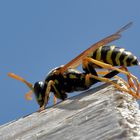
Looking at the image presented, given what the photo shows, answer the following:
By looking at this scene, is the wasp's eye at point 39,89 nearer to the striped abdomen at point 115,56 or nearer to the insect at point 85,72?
the insect at point 85,72

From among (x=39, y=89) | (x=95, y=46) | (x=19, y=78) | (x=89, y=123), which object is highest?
(x=39, y=89)

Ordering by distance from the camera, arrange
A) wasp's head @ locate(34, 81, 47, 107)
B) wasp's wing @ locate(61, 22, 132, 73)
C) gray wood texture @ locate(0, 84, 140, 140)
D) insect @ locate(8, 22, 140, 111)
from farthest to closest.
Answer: wasp's head @ locate(34, 81, 47, 107), insect @ locate(8, 22, 140, 111), wasp's wing @ locate(61, 22, 132, 73), gray wood texture @ locate(0, 84, 140, 140)

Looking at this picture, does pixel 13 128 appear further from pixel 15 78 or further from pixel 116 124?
pixel 15 78

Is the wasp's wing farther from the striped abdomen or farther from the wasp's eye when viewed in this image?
the wasp's eye

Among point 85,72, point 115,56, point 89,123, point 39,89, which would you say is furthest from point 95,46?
point 89,123

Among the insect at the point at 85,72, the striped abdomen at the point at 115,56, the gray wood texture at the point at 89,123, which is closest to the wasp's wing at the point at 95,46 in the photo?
the insect at the point at 85,72

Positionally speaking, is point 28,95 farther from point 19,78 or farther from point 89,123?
point 89,123

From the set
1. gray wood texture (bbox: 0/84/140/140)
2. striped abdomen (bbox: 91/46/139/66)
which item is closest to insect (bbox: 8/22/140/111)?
striped abdomen (bbox: 91/46/139/66)
